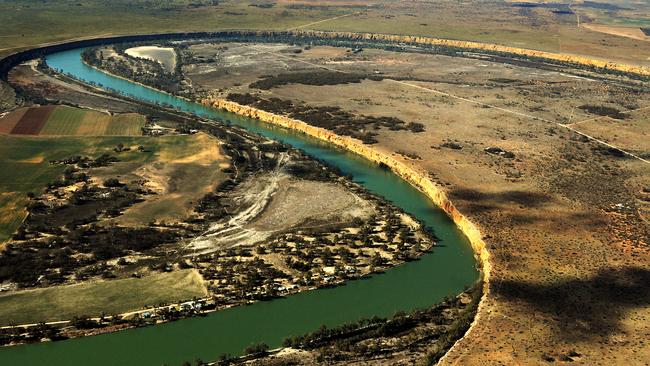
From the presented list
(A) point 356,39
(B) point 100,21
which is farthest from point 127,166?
(B) point 100,21

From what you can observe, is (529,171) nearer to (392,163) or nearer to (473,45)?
(392,163)

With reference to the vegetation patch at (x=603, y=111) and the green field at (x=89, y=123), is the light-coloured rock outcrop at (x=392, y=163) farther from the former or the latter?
the vegetation patch at (x=603, y=111)

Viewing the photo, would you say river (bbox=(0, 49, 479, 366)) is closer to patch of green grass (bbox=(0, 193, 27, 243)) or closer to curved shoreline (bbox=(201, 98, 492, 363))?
curved shoreline (bbox=(201, 98, 492, 363))

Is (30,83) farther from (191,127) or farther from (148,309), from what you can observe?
(148,309)

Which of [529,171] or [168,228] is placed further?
[529,171]

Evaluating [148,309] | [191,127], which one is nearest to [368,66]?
[191,127]

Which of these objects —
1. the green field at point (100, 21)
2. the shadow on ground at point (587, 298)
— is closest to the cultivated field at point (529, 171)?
the shadow on ground at point (587, 298)
